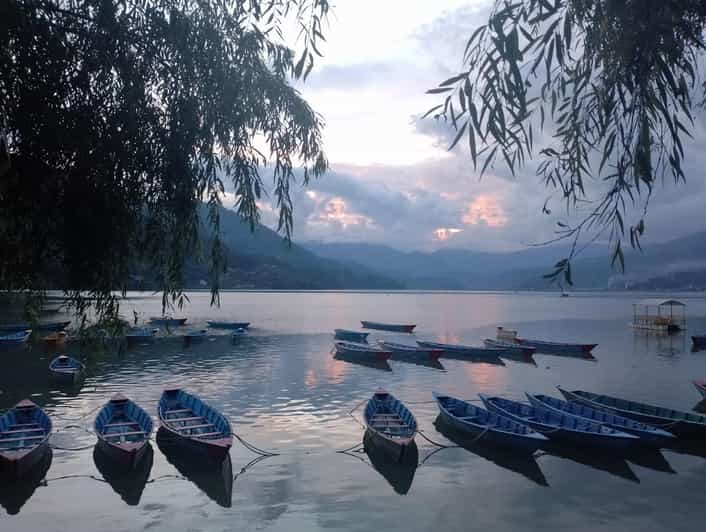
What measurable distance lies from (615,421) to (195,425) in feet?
60.7

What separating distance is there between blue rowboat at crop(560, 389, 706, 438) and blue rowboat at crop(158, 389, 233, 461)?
18.7 m

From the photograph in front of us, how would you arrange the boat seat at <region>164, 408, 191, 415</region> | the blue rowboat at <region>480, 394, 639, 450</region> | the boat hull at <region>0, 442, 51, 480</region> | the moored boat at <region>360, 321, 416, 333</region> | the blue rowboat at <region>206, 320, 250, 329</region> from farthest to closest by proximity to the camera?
1. the moored boat at <region>360, 321, 416, 333</region>
2. the blue rowboat at <region>206, 320, 250, 329</region>
3. the boat seat at <region>164, 408, 191, 415</region>
4. the blue rowboat at <region>480, 394, 639, 450</region>
5. the boat hull at <region>0, 442, 51, 480</region>

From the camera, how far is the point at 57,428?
2648 centimetres

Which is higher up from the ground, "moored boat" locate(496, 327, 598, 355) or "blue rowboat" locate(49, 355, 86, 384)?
"blue rowboat" locate(49, 355, 86, 384)

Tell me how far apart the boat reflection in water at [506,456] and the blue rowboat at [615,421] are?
3797 mm

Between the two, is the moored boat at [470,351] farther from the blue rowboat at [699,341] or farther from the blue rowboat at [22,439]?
the blue rowboat at [22,439]

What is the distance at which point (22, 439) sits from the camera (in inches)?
813

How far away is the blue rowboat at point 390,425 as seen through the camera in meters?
21.5

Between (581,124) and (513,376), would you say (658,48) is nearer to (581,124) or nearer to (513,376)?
(581,124)

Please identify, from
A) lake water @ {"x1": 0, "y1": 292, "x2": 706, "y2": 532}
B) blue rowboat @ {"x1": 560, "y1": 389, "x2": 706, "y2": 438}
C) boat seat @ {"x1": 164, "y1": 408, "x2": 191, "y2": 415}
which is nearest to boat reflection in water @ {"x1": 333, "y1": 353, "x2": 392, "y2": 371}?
lake water @ {"x1": 0, "y1": 292, "x2": 706, "y2": 532}

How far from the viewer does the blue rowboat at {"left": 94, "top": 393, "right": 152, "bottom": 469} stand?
2012 cm

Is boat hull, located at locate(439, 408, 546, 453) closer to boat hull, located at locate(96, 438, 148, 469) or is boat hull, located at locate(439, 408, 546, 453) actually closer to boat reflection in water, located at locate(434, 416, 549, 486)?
boat reflection in water, located at locate(434, 416, 549, 486)

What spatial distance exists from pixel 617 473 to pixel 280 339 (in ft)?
179

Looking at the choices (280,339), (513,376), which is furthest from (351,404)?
(280,339)
